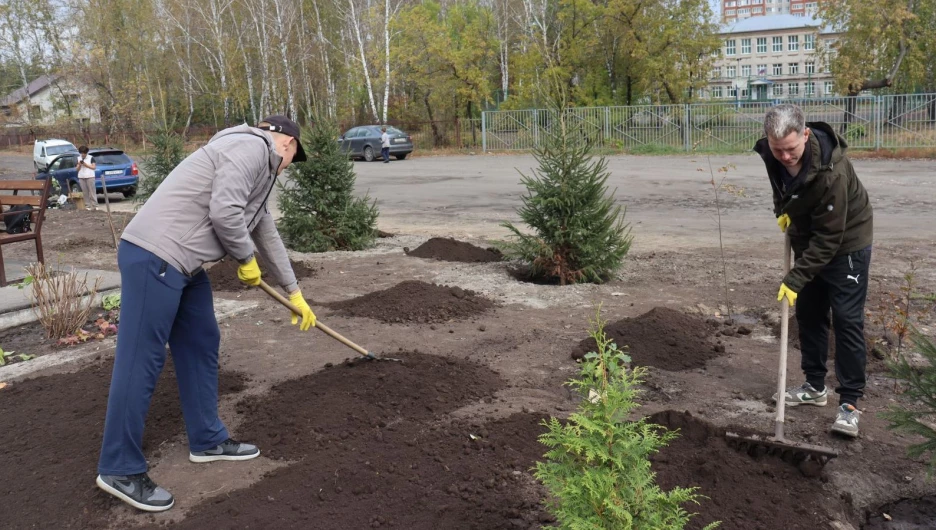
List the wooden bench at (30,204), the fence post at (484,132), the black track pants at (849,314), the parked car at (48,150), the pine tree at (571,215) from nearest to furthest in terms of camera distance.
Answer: the black track pants at (849,314)
the pine tree at (571,215)
the wooden bench at (30,204)
the parked car at (48,150)
the fence post at (484,132)

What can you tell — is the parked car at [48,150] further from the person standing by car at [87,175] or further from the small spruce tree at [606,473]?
the small spruce tree at [606,473]

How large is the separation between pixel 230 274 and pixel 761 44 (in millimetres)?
101648

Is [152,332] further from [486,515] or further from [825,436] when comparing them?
[825,436]

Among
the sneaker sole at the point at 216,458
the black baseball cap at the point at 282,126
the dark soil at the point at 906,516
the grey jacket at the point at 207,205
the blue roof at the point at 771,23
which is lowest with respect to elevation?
the dark soil at the point at 906,516

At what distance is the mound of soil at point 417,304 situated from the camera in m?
6.61

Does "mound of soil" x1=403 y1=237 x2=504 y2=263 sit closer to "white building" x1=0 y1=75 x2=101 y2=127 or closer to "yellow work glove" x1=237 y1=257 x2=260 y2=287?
"yellow work glove" x1=237 y1=257 x2=260 y2=287

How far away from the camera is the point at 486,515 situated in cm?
315

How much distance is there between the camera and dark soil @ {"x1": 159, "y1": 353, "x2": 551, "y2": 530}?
3.21m

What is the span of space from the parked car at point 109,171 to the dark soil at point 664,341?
17.8 meters

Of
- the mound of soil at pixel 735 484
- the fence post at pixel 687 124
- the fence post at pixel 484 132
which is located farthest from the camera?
the fence post at pixel 484 132

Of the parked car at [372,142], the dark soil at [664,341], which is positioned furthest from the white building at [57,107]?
the dark soil at [664,341]

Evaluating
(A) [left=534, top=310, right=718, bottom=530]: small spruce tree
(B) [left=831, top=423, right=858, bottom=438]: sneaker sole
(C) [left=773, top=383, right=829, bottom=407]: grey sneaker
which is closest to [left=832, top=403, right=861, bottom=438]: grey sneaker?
(B) [left=831, top=423, right=858, bottom=438]: sneaker sole

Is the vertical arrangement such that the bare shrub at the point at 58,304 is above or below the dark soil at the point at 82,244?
above

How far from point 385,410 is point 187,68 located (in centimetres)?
4971
